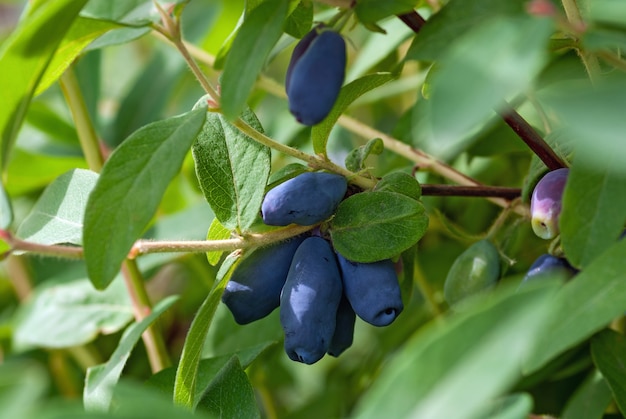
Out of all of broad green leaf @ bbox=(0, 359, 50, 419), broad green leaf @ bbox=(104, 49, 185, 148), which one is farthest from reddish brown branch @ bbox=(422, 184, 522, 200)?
broad green leaf @ bbox=(104, 49, 185, 148)

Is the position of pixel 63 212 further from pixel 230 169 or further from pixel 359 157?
pixel 359 157

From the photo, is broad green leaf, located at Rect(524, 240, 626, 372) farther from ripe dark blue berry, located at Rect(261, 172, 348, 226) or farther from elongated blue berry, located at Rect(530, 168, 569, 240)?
ripe dark blue berry, located at Rect(261, 172, 348, 226)

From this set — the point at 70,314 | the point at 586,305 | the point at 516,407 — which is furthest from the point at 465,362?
the point at 70,314

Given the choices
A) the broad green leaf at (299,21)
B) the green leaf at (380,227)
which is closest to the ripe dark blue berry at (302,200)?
the green leaf at (380,227)

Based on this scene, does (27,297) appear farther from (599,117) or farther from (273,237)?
(599,117)

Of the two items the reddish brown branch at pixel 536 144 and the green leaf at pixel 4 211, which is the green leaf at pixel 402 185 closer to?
the reddish brown branch at pixel 536 144

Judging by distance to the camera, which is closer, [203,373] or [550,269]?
[550,269]
